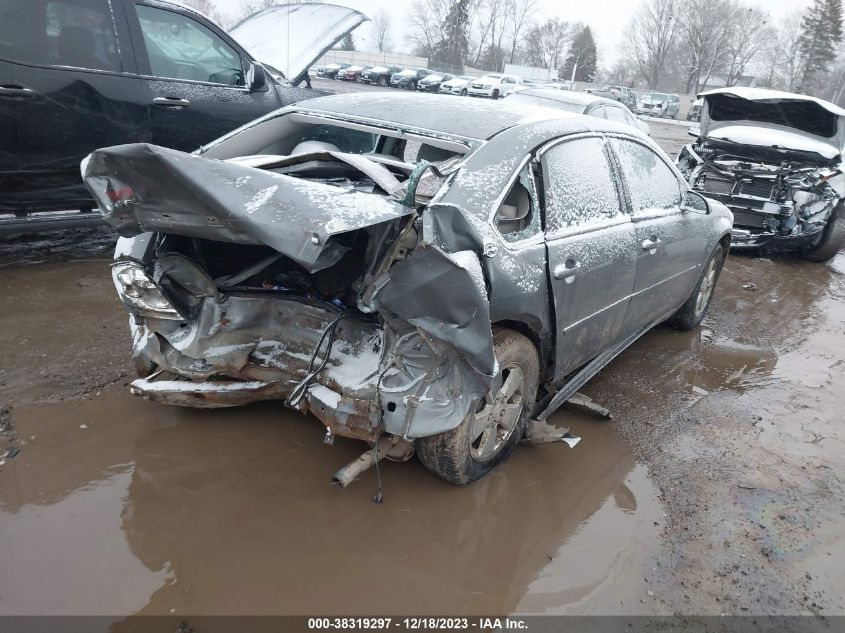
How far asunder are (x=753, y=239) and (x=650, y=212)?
4.76 metres

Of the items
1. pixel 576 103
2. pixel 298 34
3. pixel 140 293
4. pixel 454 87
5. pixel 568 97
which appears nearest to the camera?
pixel 140 293

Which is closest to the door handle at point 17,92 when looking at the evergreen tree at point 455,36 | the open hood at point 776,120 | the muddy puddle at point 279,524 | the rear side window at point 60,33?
the rear side window at point 60,33

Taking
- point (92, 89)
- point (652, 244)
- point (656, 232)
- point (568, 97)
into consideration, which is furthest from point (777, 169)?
point (92, 89)

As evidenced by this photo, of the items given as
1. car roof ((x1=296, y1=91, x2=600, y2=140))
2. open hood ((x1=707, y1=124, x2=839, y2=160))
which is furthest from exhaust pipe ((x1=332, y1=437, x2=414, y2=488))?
open hood ((x1=707, y1=124, x2=839, y2=160))

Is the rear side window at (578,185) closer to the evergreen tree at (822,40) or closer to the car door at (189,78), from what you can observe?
the car door at (189,78)

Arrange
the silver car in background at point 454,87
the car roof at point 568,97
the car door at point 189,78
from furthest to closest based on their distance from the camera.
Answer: the silver car in background at point 454,87, the car roof at point 568,97, the car door at point 189,78

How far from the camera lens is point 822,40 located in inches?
2490

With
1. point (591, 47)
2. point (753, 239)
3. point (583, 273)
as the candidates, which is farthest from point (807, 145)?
point (591, 47)

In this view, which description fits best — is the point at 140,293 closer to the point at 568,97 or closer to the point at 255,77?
the point at 255,77

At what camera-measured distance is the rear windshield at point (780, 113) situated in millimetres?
8273

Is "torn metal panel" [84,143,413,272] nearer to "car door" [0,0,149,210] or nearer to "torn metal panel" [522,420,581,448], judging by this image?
"torn metal panel" [522,420,581,448]

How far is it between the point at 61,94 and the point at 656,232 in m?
4.44

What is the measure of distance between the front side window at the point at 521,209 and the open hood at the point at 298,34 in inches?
157

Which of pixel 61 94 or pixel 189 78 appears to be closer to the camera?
pixel 61 94
